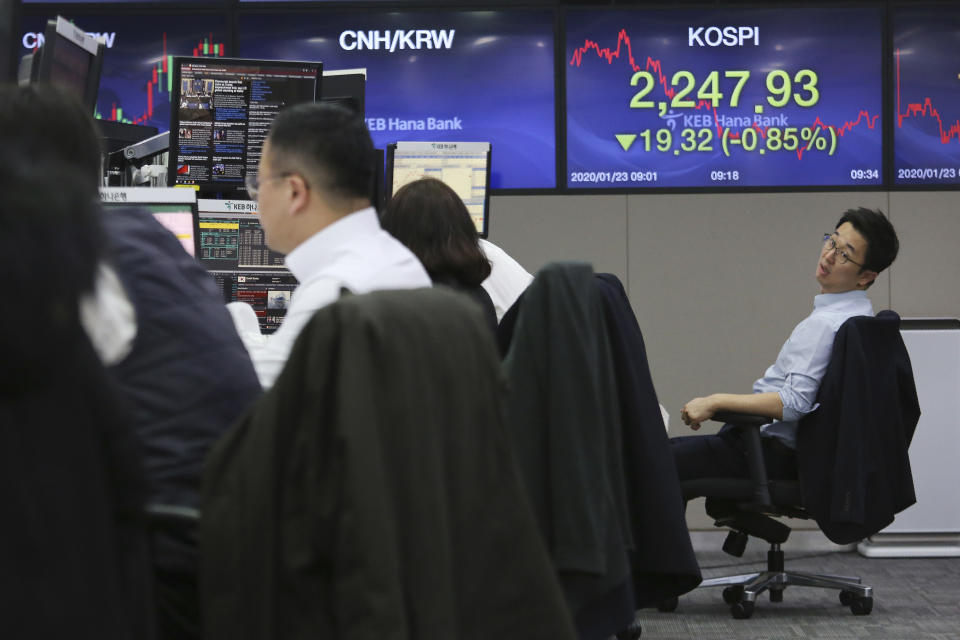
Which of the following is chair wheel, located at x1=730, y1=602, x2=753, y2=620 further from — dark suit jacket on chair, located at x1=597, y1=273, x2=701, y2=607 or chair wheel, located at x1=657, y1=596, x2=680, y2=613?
dark suit jacket on chair, located at x1=597, y1=273, x2=701, y2=607

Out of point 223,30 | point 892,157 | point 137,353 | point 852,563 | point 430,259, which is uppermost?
point 223,30

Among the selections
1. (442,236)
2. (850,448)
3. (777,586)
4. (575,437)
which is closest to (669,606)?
(777,586)

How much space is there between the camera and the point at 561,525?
167cm

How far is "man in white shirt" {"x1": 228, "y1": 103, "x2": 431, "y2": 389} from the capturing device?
5.89 ft

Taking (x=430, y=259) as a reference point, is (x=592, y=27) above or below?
above

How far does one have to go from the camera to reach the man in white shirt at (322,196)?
1795 mm

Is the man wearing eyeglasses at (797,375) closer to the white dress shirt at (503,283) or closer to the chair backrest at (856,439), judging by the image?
the chair backrest at (856,439)

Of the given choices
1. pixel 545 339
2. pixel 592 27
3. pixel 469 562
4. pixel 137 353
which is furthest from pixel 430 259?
pixel 592 27

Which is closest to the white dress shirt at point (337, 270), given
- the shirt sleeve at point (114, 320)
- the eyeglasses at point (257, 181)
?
the eyeglasses at point (257, 181)

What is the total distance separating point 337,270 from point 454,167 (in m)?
1.89

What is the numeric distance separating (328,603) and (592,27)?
436 cm

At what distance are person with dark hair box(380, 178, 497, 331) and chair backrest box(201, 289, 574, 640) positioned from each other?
125 centimetres

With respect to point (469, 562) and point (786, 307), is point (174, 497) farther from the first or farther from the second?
point (786, 307)

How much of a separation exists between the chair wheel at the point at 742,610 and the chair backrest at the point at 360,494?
272 centimetres
